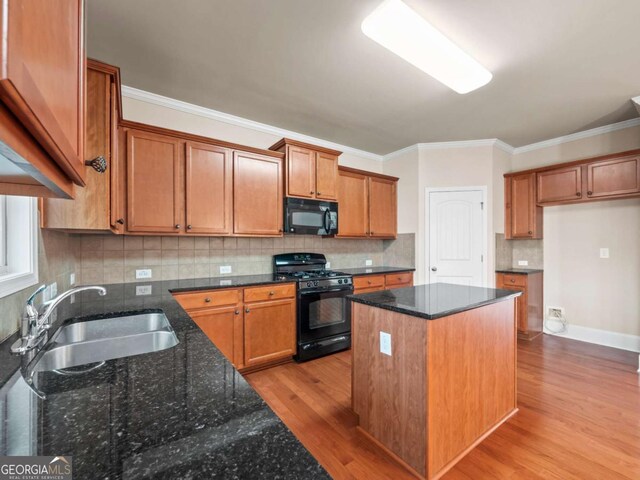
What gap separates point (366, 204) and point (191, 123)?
2.39 metres

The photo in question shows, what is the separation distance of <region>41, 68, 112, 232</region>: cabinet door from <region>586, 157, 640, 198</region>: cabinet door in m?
4.83

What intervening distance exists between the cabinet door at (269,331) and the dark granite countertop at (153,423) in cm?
187

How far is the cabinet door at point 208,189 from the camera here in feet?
8.98

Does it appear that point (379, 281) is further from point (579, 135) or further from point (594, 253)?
point (579, 135)

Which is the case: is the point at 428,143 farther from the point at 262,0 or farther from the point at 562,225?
the point at 262,0

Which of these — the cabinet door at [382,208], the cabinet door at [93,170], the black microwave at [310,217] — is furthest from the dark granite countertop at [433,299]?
the cabinet door at [382,208]

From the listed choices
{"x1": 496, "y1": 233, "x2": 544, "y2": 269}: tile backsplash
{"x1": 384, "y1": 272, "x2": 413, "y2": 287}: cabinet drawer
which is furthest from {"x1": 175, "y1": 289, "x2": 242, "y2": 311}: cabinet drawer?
{"x1": 496, "y1": 233, "x2": 544, "y2": 269}: tile backsplash

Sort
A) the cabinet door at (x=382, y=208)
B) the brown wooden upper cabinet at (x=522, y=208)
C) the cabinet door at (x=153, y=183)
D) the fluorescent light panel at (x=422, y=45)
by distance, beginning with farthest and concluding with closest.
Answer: the cabinet door at (x=382, y=208) → the brown wooden upper cabinet at (x=522, y=208) → the cabinet door at (x=153, y=183) → the fluorescent light panel at (x=422, y=45)

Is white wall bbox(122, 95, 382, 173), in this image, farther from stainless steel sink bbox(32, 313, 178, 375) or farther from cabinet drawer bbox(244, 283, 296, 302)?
stainless steel sink bbox(32, 313, 178, 375)

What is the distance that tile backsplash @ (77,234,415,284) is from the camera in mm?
2605

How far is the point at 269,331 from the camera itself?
9.52ft

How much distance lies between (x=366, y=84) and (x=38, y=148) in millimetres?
2726

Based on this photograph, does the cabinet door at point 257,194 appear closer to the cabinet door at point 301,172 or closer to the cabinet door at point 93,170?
the cabinet door at point 301,172

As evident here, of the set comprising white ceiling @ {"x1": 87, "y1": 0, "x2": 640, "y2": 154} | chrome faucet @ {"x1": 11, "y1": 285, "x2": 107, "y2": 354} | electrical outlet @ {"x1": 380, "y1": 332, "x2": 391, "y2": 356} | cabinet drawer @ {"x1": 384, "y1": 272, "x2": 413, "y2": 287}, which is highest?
white ceiling @ {"x1": 87, "y1": 0, "x2": 640, "y2": 154}
